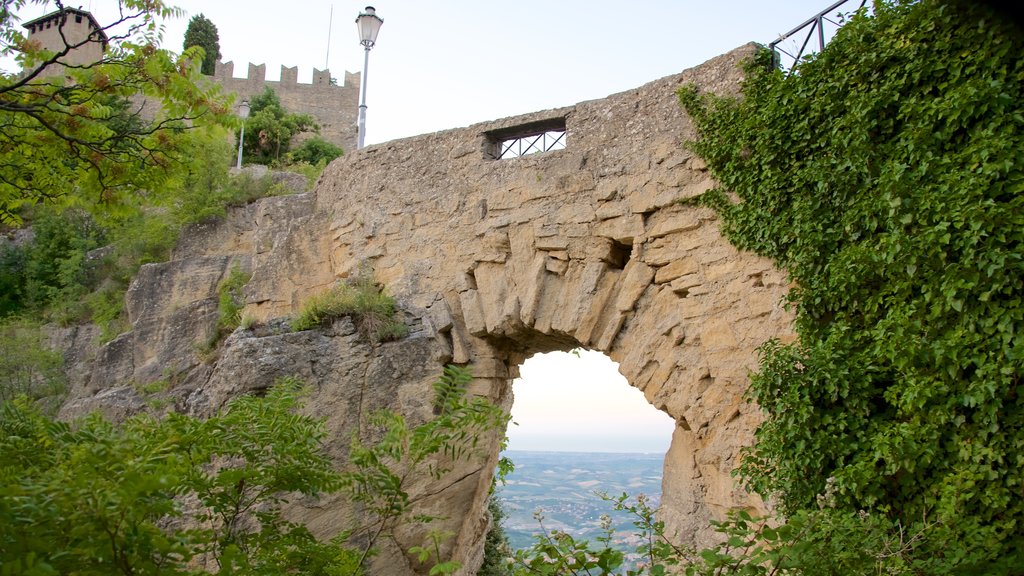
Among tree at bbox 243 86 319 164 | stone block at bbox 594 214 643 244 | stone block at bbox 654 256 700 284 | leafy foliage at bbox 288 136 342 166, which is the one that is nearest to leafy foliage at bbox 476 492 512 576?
stone block at bbox 594 214 643 244

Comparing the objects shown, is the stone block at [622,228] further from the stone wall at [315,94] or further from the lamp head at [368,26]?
the stone wall at [315,94]

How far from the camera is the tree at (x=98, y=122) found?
545 centimetres

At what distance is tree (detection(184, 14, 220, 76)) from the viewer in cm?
2622

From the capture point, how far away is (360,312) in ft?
28.0

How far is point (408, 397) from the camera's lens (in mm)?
8234

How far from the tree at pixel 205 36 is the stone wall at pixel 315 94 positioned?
68 centimetres

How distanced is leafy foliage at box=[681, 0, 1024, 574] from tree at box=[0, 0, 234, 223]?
13.6 feet

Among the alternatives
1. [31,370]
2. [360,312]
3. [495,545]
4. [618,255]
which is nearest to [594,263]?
[618,255]

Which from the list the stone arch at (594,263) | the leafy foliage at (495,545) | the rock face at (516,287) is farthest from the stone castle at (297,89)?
the stone arch at (594,263)

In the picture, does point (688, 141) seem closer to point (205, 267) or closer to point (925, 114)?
point (925, 114)

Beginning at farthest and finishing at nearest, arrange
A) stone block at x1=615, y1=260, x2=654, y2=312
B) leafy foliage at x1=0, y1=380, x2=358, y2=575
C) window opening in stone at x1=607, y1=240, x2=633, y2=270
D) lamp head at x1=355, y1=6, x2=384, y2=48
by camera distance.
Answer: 1. lamp head at x1=355, y1=6, x2=384, y2=48
2. window opening in stone at x1=607, y1=240, x2=633, y2=270
3. stone block at x1=615, y1=260, x2=654, y2=312
4. leafy foliage at x1=0, y1=380, x2=358, y2=575

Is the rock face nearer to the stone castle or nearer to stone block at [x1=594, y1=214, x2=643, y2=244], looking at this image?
stone block at [x1=594, y1=214, x2=643, y2=244]

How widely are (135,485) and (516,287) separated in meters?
5.31

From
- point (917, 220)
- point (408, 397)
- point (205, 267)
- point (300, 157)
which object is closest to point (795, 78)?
point (917, 220)
